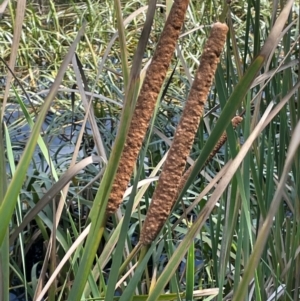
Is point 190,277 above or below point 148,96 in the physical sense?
below

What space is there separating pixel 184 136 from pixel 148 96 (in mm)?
36

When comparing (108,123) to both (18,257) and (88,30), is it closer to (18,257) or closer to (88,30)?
(18,257)

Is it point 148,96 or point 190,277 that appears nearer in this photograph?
point 148,96

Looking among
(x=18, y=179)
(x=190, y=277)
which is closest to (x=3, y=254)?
(x=18, y=179)

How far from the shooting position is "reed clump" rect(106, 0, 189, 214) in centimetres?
33

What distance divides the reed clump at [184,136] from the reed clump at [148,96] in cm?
2

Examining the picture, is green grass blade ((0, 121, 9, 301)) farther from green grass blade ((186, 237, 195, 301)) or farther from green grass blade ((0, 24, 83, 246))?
green grass blade ((186, 237, 195, 301))

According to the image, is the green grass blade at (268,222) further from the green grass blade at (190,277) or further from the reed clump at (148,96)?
the green grass blade at (190,277)

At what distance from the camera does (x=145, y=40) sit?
34 centimetres

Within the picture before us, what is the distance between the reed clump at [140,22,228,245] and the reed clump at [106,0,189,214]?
2 centimetres

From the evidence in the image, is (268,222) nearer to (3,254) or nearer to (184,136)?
(184,136)

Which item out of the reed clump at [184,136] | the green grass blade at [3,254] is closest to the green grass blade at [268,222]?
the reed clump at [184,136]

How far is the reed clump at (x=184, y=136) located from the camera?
333 millimetres

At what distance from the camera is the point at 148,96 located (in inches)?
14.1
